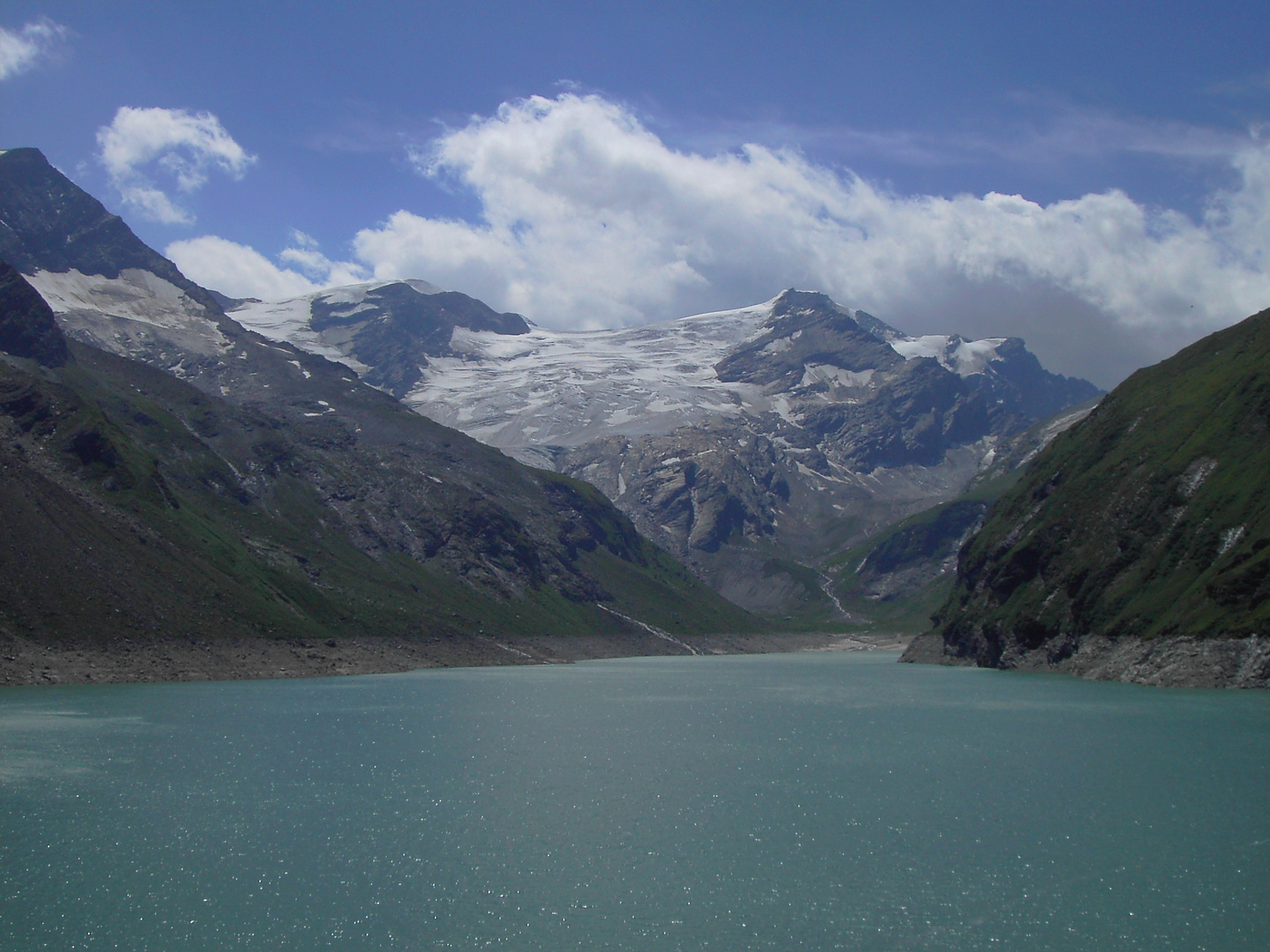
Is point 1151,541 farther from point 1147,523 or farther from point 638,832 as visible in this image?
point 638,832

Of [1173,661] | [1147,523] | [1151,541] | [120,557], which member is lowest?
[120,557]

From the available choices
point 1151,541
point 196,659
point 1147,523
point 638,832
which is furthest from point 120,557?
point 1147,523

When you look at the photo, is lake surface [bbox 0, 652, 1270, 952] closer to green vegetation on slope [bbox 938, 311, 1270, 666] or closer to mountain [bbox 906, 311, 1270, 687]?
mountain [bbox 906, 311, 1270, 687]

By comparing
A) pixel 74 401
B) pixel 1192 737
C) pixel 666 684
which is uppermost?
pixel 74 401

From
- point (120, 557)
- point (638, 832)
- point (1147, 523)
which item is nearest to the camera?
point (638, 832)

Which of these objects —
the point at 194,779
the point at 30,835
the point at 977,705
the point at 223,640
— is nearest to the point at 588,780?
the point at 194,779

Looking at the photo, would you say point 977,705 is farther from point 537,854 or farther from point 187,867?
point 187,867

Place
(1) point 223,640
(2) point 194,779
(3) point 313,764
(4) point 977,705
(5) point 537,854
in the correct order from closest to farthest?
(5) point 537,854 → (2) point 194,779 → (3) point 313,764 → (4) point 977,705 → (1) point 223,640

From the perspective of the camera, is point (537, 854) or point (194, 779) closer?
point (537, 854)
